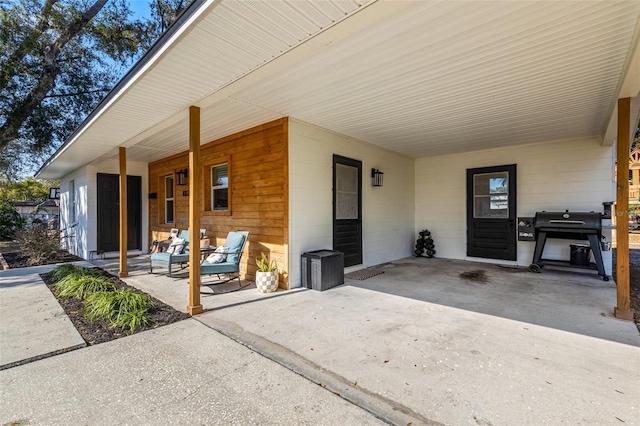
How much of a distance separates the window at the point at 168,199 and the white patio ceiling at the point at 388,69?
269 centimetres

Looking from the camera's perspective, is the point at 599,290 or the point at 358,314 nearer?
the point at 358,314

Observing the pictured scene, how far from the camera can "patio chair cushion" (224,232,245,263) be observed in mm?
4570

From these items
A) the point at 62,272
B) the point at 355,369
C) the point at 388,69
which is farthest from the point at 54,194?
the point at 355,369

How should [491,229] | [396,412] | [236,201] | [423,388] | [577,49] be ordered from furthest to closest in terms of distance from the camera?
[491,229], [236,201], [577,49], [423,388], [396,412]

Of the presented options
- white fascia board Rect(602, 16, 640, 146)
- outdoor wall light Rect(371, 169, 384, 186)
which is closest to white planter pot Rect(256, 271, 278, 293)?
outdoor wall light Rect(371, 169, 384, 186)

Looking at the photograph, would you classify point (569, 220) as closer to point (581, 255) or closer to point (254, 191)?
point (581, 255)

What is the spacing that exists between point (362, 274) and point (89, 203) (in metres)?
7.20

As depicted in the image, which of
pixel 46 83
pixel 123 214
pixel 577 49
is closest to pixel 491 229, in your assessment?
pixel 577 49

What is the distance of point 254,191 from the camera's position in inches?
199

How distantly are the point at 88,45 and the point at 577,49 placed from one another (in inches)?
456

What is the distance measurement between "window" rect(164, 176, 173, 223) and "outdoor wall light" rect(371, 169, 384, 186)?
540 cm

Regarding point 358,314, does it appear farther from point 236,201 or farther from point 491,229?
point 491,229

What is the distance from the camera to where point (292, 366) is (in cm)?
226

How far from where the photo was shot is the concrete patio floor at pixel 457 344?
182 centimetres
